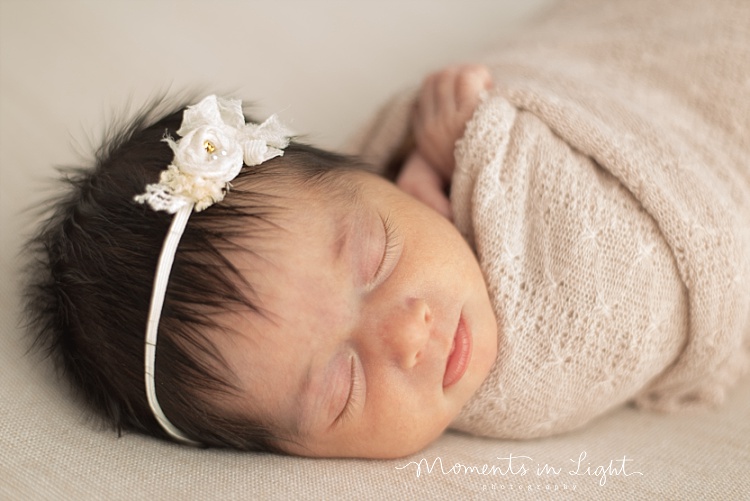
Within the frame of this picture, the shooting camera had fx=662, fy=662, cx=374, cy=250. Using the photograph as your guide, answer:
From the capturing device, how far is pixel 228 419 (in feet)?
3.49

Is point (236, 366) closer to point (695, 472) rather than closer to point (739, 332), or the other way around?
point (695, 472)

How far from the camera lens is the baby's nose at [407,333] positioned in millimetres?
1052

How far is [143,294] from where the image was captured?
103 centimetres

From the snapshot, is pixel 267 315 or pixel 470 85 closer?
pixel 267 315

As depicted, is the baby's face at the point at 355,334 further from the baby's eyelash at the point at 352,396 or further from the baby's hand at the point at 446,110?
the baby's hand at the point at 446,110

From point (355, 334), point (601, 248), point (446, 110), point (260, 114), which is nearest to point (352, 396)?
point (355, 334)

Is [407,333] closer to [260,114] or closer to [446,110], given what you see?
[446,110]

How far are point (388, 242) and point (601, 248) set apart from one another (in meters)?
0.41

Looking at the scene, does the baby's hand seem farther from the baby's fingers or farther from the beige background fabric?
the beige background fabric

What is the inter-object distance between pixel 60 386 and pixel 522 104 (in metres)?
1.04

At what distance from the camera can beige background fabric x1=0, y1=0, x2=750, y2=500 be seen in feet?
3.23

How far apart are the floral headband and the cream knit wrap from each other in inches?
17.8

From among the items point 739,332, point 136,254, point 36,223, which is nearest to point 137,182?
point 136,254

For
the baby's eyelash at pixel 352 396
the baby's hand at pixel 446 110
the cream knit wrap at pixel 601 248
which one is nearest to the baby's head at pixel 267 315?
the baby's eyelash at pixel 352 396
